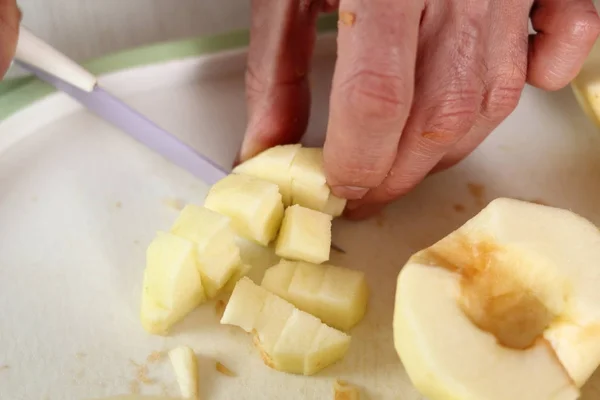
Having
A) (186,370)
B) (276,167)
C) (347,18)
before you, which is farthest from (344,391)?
(347,18)

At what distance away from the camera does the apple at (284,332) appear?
2.23 feet

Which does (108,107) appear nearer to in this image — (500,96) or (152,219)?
(152,219)

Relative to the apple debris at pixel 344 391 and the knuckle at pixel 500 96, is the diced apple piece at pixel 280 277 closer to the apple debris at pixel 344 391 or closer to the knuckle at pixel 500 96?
the apple debris at pixel 344 391

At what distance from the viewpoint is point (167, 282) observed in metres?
0.69

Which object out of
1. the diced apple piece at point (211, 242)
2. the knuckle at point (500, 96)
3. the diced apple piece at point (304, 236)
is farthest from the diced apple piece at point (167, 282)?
the knuckle at point (500, 96)

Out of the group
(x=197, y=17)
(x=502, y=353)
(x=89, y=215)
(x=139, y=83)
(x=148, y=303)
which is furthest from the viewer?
(x=197, y=17)

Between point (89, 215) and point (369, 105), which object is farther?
point (89, 215)

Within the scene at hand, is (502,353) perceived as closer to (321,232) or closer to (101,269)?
(321,232)

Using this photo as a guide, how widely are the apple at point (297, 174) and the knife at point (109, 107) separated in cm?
5

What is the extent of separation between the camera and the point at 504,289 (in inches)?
27.6

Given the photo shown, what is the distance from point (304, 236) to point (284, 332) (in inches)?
4.8

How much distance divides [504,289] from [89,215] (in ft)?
1.68

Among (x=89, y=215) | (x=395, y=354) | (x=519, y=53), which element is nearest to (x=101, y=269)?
(x=89, y=215)

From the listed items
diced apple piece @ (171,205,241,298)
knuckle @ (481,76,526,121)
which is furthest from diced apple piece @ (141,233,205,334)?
knuckle @ (481,76,526,121)
